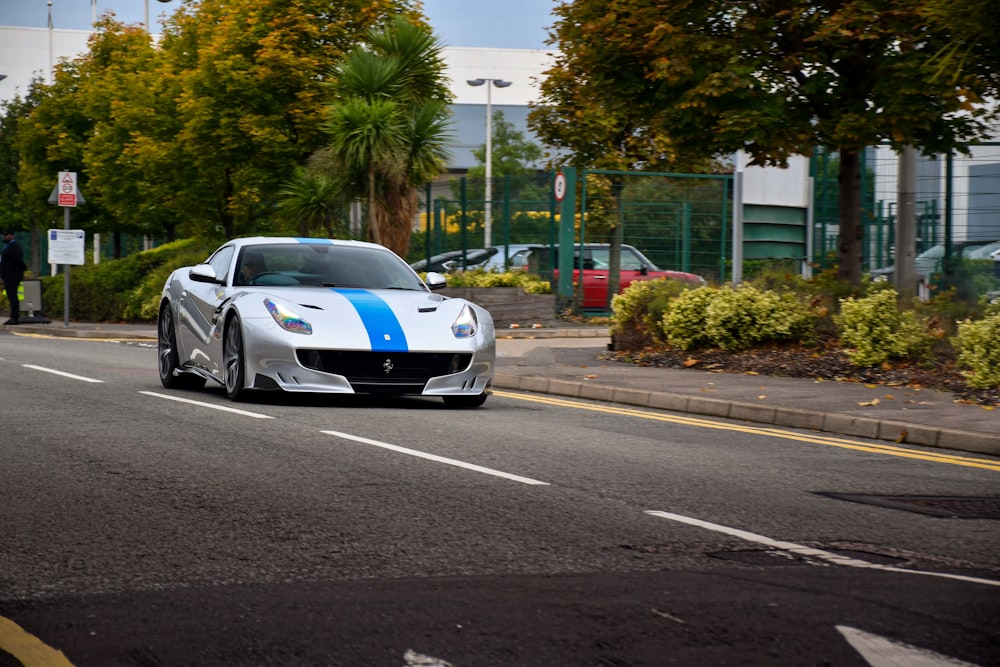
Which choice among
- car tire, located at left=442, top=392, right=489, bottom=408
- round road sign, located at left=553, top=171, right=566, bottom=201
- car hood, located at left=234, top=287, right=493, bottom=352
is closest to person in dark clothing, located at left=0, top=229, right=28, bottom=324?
round road sign, located at left=553, top=171, right=566, bottom=201

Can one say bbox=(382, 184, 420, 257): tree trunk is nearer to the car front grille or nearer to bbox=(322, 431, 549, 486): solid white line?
the car front grille

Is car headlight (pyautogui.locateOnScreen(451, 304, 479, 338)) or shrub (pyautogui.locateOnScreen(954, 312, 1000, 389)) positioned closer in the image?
car headlight (pyautogui.locateOnScreen(451, 304, 479, 338))

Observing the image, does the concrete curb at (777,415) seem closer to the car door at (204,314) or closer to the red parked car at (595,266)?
the car door at (204,314)

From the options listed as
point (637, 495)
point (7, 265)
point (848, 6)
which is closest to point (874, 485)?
point (637, 495)

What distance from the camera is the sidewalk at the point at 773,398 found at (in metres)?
10.5

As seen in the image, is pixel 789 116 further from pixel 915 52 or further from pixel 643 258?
pixel 643 258

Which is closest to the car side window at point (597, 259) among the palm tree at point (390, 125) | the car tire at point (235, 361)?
the palm tree at point (390, 125)

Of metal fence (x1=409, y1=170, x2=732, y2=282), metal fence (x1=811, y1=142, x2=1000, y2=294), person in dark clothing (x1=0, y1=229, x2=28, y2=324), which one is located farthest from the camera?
person in dark clothing (x1=0, y1=229, x2=28, y2=324)

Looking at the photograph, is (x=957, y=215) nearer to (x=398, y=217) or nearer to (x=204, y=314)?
(x=204, y=314)

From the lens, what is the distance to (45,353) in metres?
19.5

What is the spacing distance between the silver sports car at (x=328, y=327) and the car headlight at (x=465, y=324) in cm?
1

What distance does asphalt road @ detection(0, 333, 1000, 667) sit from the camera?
13.9ft

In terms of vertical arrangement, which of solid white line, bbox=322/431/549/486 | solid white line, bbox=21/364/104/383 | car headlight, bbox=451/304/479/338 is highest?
car headlight, bbox=451/304/479/338

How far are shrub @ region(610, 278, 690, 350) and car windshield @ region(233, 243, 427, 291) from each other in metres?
4.92
